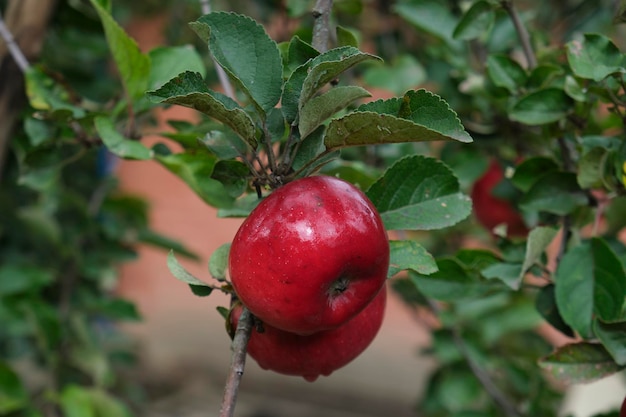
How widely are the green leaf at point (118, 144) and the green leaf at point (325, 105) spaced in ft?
1.08

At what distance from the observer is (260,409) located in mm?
3002

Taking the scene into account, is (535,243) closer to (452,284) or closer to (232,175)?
(452,284)

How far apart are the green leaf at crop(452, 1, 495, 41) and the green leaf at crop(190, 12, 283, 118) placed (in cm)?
37

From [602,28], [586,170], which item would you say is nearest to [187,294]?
[602,28]

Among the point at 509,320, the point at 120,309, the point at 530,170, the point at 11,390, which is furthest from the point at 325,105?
the point at 509,320

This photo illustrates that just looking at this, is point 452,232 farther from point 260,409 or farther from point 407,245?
point 260,409

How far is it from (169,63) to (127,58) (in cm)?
8

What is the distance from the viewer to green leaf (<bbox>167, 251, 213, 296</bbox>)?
1.95 ft

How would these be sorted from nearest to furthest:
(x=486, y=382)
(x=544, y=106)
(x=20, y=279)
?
(x=544, y=106) → (x=486, y=382) → (x=20, y=279)

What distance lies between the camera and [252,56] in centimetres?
59

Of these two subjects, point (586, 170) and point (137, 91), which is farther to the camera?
point (137, 91)

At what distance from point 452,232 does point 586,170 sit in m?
0.93

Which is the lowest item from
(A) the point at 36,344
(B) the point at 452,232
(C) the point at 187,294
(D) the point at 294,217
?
(C) the point at 187,294

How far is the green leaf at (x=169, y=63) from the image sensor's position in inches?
36.3
